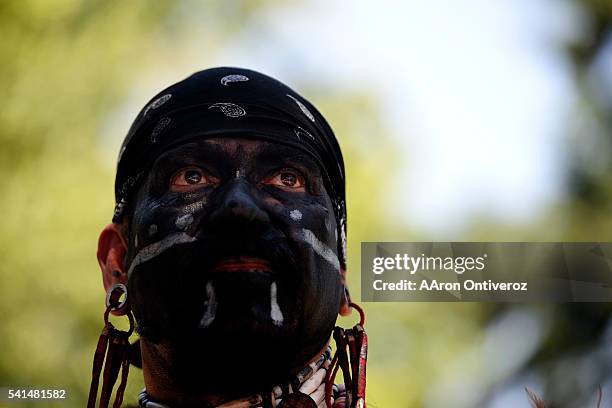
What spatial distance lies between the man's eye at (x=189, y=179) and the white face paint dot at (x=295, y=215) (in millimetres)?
193

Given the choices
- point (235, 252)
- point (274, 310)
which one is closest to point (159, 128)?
point (235, 252)

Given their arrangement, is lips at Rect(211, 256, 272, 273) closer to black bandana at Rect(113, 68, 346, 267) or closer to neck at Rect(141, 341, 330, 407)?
neck at Rect(141, 341, 330, 407)

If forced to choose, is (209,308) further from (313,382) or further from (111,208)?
(111,208)

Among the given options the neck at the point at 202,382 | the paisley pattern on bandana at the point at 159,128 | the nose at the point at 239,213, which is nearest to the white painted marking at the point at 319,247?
the nose at the point at 239,213

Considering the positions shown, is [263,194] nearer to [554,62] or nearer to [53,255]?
[53,255]

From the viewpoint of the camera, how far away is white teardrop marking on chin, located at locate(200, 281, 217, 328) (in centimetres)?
206

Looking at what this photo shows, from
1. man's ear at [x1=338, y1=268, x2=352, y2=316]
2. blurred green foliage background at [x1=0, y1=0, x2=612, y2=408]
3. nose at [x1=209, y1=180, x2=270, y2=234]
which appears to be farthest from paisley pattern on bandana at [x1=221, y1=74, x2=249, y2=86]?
blurred green foliage background at [x1=0, y1=0, x2=612, y2=408]

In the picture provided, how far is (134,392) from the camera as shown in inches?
110

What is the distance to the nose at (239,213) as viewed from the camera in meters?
2.08

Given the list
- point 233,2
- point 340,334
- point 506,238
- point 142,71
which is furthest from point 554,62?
point 340,334

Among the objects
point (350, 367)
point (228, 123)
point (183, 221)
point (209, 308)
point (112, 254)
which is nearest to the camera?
point (209, 308)

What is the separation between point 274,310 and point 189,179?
0.38 meters

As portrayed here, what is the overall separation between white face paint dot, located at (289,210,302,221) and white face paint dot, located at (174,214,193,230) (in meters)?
0.23

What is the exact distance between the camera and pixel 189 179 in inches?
88.3
